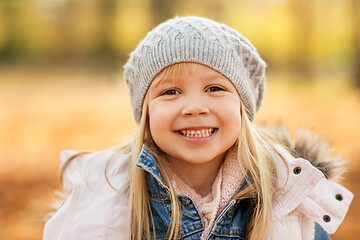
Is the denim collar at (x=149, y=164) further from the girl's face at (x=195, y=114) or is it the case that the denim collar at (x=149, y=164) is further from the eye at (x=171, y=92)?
the eye at (x=171, y=92)

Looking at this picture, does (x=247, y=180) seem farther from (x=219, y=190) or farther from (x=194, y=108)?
(x=194, y=108)

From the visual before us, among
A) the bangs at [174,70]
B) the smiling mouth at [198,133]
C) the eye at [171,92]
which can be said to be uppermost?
the bangs at [174,70]

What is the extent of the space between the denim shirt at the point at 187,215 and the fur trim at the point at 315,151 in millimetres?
527

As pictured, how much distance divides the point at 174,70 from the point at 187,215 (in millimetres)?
682

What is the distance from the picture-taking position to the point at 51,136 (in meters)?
7.41

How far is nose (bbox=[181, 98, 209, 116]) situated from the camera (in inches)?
79.6

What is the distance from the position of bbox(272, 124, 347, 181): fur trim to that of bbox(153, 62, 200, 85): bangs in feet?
2.54

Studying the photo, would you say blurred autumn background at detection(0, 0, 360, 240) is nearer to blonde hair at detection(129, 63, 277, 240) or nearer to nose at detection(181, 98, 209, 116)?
blonde hair at detection(129, 63, 277, 240)

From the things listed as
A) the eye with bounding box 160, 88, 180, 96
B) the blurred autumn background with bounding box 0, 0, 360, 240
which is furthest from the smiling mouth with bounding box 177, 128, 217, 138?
the blurred autumn background with bounding box 0, 0, 360, 240

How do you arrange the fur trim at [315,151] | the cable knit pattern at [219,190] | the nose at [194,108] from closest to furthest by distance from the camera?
1. the nose at [194,108]
2. the cable knit pattern at [219,190]
3. the fur trim at [315,151]

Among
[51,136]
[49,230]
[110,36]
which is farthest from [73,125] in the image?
[110,36]

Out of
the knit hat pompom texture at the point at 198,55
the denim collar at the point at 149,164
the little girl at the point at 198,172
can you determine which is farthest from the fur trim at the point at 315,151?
the denim collar at the point at 149,164

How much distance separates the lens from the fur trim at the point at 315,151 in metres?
2.43

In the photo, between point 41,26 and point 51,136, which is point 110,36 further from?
point 51,136
